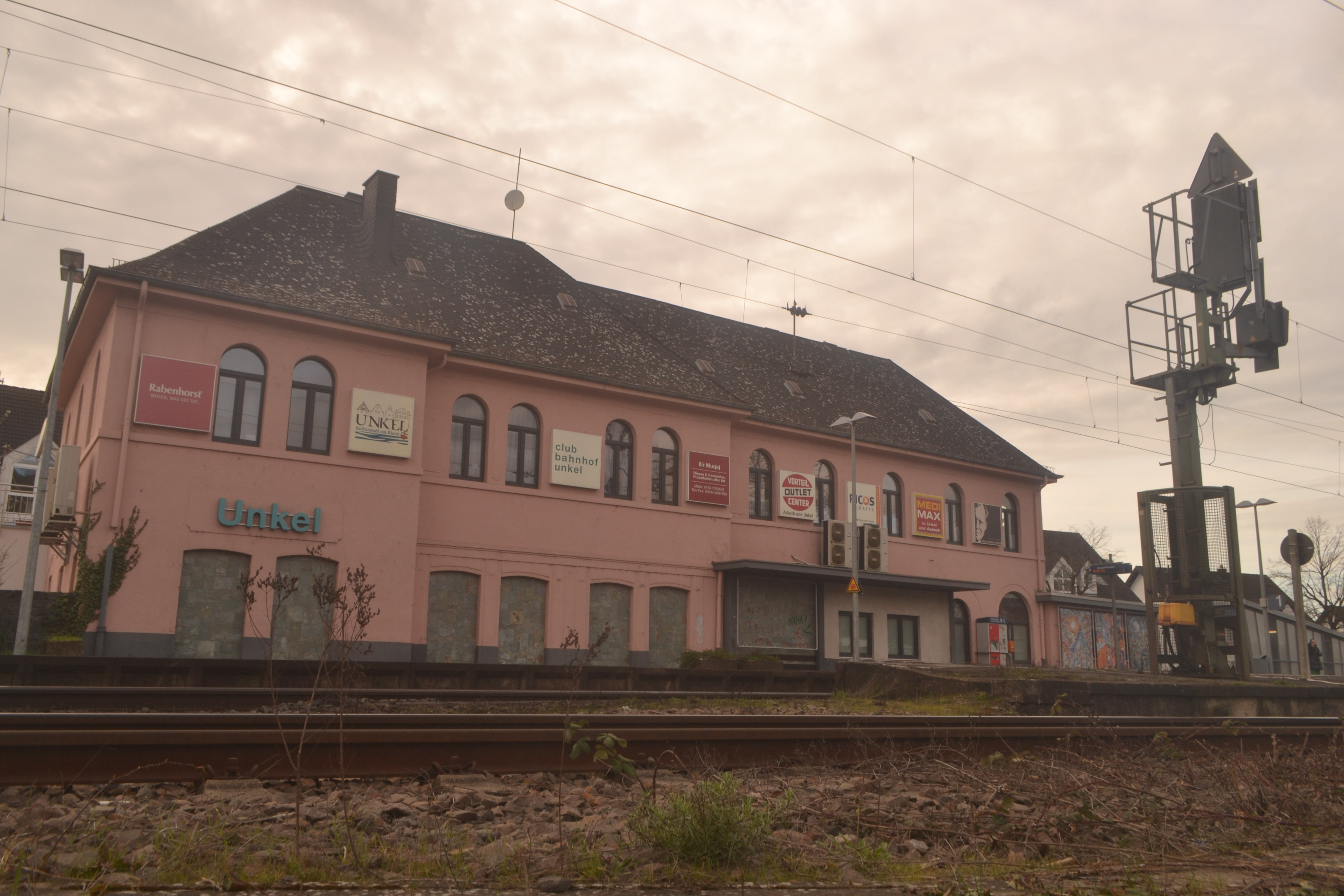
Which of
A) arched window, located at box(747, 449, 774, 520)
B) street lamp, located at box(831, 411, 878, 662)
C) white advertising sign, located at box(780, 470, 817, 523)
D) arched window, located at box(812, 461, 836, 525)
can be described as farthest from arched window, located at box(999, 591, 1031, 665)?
arched window, located at box(747, 449, 774, 520)

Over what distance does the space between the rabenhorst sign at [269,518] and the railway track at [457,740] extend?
13.1m

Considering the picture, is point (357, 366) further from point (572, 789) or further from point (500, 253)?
point (572, 789)

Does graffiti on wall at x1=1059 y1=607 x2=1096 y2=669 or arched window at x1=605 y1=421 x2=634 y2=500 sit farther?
graffiti on wall at x1=1059 y1=607 x2=1096 y2=669

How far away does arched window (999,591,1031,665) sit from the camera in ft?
116

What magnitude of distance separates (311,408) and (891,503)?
19481 millimetres

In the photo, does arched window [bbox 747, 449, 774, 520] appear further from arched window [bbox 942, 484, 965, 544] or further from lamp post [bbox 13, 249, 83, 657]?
lamp post [bbox 13, 249, 83, 657]

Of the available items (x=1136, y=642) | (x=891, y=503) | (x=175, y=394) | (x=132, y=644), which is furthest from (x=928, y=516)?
(x=132, y=644)

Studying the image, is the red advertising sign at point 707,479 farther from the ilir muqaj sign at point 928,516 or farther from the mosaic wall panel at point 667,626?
the ilir muqaj sign at point 928,516

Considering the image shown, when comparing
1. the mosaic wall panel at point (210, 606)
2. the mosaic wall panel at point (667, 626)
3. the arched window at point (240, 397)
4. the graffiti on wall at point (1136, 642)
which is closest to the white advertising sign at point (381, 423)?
the arched window at point (240, 397)

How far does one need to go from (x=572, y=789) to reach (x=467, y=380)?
18.6 metres

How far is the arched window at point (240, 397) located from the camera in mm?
20625

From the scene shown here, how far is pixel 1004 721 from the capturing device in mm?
10164

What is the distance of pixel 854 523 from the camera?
26.0 m

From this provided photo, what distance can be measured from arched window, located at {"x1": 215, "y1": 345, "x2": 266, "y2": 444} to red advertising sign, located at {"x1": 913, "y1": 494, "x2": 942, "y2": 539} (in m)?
21.4
